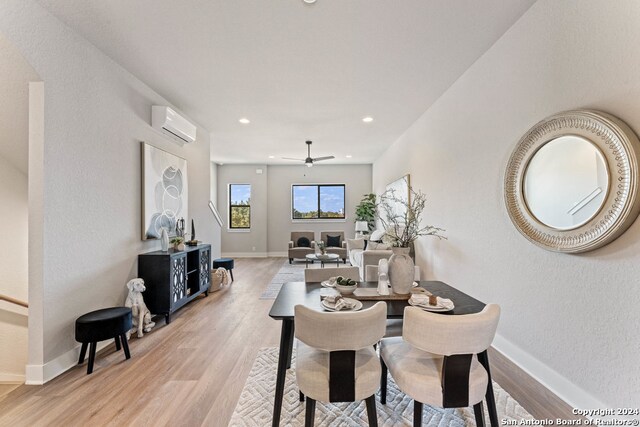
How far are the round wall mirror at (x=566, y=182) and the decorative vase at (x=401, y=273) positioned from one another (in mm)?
1030

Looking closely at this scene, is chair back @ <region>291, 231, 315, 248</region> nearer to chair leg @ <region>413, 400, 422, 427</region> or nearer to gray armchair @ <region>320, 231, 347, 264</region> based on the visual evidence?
gray armchair @ <region>320, 231, 347, 264</region>

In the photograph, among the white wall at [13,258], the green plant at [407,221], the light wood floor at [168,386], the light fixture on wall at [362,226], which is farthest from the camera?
the light fixture on wall at [362,226]

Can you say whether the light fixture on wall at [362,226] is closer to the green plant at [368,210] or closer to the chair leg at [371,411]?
the green plant at [368,210]

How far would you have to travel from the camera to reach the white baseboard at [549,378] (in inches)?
69.7

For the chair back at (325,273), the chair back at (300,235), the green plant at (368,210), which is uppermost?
the green plant at (368,210)

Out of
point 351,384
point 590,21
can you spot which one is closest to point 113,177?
point 351,384

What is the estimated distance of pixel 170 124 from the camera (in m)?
3.64

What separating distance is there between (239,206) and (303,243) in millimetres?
2502

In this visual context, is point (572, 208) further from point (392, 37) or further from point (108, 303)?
point (108, 303)

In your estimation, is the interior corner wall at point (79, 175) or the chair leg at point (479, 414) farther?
the interior corner wall at point (79, 175)

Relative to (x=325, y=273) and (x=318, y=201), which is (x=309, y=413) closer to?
(x=325, y=273)

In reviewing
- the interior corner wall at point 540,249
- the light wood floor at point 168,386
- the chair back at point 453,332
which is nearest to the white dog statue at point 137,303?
the light wood floor at point 168,386

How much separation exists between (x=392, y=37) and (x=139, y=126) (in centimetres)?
299

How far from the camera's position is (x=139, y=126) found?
337 centimetres
